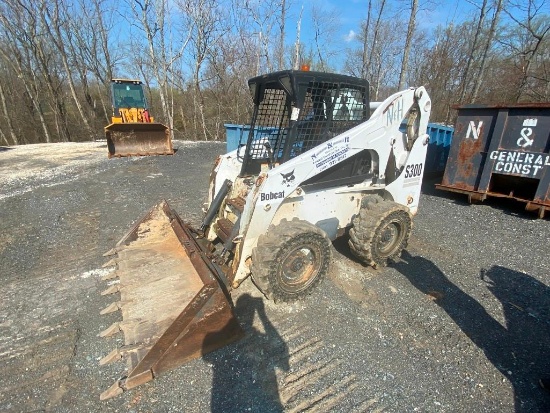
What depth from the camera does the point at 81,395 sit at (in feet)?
7.06

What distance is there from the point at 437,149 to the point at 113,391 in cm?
878

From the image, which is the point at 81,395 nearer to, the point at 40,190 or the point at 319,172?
the point at 319,172

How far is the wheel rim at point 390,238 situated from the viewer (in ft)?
11.9

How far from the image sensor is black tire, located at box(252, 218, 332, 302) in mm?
2721

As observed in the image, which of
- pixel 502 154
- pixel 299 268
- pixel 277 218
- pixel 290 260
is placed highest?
pixel 502 154

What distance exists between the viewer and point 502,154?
5.63 meters

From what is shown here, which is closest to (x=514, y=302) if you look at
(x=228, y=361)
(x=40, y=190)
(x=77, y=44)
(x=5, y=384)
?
(x=228, y=361)

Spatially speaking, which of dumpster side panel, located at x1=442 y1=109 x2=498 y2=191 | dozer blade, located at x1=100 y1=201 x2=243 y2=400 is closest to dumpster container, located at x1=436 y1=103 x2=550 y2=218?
dumpster side panel, located at x1=442 y1=109 x2=498 y2=191

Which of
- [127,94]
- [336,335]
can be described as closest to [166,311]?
[336,335]

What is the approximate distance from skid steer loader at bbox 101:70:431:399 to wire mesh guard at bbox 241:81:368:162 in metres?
0.01

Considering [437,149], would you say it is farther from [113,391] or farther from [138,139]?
[138,139]

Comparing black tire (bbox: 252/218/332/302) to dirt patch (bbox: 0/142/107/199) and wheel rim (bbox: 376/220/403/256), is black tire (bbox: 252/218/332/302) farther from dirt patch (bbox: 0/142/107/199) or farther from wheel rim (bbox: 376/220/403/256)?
dirt patch (bbox: 0/142/107/199)

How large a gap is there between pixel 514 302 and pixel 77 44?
95.9 feet

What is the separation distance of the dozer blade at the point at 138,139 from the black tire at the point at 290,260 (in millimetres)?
9602
